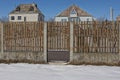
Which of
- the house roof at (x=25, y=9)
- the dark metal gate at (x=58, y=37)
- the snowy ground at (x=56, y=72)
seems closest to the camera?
the snowy ground at (x=56, y=72)

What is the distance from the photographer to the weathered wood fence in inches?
588

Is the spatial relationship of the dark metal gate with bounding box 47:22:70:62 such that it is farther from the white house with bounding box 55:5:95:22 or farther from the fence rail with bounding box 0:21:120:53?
the white house with bounding box 55:5:95:22

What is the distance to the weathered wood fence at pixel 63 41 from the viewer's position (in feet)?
49.0

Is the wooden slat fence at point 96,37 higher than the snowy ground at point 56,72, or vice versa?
the wooden slat fence at point 96,37

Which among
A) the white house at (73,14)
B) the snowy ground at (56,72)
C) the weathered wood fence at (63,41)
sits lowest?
the snowy ground at (56,72)

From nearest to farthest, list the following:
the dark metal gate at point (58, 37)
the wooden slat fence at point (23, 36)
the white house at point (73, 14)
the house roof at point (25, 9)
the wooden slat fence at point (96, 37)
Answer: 1. the wooden slat fence at point (96, 37)
2. the dark metal gate at point (58, 37)
3. the wooden slat fence at point (23, 36)
4. the white house at point (73, 14)
5. the house roof at point (25, 9)

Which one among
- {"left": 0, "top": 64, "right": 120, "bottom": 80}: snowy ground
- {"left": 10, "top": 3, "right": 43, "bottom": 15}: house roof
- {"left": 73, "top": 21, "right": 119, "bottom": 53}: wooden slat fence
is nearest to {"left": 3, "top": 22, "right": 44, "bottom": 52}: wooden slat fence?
{"left": 0, "top": 64, "right": 120, "bottom": 80}: snowy ground

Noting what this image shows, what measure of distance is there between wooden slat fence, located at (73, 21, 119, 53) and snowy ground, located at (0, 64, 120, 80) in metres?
1.14

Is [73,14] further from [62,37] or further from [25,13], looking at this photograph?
[62,37]

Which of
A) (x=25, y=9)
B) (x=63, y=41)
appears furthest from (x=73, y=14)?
(x=63, y=41)

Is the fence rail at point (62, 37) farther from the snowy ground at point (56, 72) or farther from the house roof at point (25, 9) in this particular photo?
the house roof at point (25, 9)

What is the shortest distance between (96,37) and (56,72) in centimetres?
345

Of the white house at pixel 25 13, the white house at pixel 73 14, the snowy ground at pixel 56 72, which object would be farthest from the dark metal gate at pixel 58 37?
the white house at pixel 25 13

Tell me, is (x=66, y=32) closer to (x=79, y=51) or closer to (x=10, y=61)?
(x=79, y=51)
